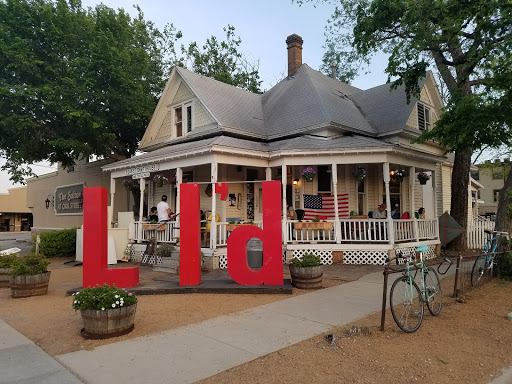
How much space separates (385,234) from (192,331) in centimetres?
833

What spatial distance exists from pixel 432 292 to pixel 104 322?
531 centimetres

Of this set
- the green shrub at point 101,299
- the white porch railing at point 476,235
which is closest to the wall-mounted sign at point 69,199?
the green shrub at point 101,299

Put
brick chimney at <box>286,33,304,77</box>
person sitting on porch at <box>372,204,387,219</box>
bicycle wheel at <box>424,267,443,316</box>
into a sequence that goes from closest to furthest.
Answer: bicycle wheel at <box>424,267,443,316</box> < person sitting on porch at <box>372,204,387,219</box> < brick chimney at <box>286,33,304,77</box>

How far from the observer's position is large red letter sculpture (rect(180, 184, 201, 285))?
334 inches

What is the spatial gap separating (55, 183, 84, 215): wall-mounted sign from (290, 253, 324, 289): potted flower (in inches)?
667

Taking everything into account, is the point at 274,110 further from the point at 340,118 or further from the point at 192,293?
the point at 192,293

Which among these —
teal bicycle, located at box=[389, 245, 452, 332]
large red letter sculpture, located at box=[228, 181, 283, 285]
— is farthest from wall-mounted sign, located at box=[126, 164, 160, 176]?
teal bicycle, located at box=[389, 245, 452, 332]

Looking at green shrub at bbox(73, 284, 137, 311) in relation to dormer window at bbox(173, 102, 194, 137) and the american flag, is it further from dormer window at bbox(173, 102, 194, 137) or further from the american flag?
dormer window at bbox(173, 102, 194, 137)

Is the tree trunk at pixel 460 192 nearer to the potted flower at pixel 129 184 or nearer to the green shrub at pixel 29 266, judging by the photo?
the potted flower at pixel 129 184

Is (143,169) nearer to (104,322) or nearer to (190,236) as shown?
(190,236)

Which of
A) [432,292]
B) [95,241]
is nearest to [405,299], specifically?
[432,292]

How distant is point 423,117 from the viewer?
1789cm

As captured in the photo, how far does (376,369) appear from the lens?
418 cm

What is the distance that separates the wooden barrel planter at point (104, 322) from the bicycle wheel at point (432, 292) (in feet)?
16.0
